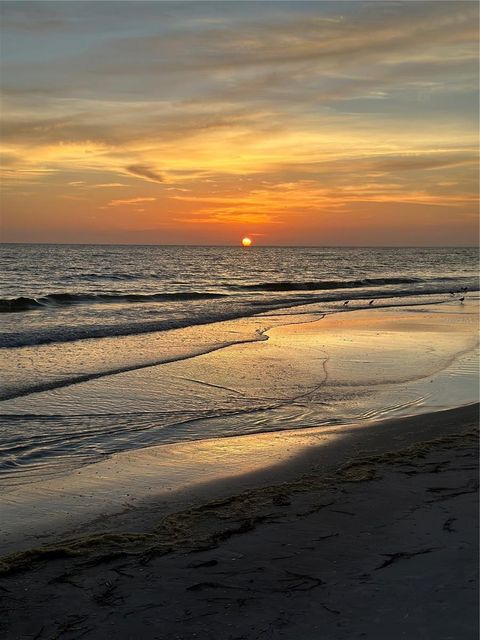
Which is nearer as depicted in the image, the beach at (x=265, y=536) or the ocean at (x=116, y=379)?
the beach at (x=265, y=536)

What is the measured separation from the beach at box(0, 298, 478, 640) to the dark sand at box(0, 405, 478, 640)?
0.04 ft

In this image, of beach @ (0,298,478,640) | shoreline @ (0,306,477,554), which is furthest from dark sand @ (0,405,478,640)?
shoreline @ (0,306,477,554)

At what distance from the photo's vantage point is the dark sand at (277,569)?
3.53 m

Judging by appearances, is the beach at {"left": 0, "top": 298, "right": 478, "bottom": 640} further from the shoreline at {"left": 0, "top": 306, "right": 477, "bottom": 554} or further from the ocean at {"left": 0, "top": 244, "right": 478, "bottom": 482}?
the ocean at {"left": 0, "top": 244, "right": 478, "bottom": 482}

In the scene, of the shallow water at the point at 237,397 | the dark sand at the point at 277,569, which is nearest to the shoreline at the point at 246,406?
the shallow water at the point at 237,397

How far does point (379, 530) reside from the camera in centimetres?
479

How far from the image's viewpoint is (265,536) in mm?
4746

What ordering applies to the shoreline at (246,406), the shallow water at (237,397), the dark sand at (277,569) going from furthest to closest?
the shallow water at (237,397) → the shoreline at (246,406) → the dark sand at (277,569)

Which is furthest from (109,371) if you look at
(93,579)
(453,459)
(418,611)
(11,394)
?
(418,611)

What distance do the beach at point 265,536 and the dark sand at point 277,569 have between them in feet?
0.04

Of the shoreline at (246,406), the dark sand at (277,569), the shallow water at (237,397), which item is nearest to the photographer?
the dark sand at (277,569)

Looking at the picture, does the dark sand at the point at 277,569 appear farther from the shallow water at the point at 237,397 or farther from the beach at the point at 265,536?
the shallow water at the point at 237,397

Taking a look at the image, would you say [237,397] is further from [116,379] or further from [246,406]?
[116,379]

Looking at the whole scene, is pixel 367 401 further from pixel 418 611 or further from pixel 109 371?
pixel 418 611
